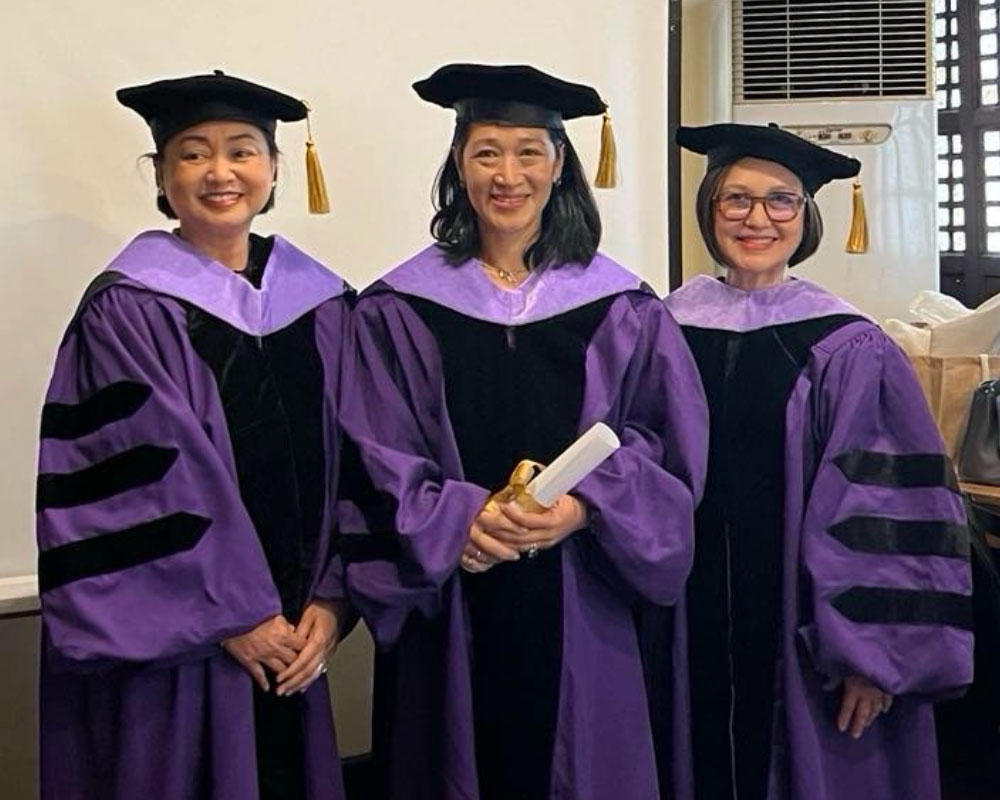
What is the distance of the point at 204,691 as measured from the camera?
1.56 metres

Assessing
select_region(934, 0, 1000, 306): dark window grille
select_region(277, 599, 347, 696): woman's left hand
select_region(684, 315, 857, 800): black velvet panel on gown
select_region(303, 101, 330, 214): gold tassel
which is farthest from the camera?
select_region(934, 0, 1000, 306): dark window grille

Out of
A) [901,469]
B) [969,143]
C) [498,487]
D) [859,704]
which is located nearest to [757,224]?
[901,469]

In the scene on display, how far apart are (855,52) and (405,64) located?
50.2 inches

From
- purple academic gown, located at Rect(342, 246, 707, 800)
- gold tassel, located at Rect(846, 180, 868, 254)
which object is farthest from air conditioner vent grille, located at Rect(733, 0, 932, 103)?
purple academic gown, located at Rect(342, 246, 707, 800)

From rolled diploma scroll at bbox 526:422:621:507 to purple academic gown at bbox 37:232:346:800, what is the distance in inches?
15.6

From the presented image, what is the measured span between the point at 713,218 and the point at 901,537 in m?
0.53

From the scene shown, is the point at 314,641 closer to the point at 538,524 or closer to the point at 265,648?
the point at 265,648

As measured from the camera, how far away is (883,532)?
5.33 feet

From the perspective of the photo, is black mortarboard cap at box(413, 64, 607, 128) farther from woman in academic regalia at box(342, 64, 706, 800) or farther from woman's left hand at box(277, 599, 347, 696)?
woman's left hand at box(277, 599, 347, 696)

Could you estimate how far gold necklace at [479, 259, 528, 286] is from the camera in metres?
1.67

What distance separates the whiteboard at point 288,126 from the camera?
6.62ft

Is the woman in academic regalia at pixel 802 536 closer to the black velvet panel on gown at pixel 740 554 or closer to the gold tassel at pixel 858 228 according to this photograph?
the black velvet panel on gown at pixel 740 554

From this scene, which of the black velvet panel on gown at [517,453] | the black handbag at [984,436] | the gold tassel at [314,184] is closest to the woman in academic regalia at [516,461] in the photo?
the black velvet panel on gown at [517,453]

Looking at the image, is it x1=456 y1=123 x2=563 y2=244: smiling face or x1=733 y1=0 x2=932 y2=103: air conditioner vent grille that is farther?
x1=733 y1=0 x2=932 y2=103: air conditioner vent grille
